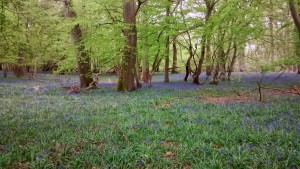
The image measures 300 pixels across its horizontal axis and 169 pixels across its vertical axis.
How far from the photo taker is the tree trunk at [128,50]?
17188 millimetres

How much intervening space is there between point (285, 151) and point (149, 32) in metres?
16.2

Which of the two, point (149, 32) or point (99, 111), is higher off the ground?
point (149, 32)

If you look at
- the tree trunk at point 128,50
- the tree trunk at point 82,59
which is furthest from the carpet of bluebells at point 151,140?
the tree trunk at point 82,59

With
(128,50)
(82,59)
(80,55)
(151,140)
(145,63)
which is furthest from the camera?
(145,63)

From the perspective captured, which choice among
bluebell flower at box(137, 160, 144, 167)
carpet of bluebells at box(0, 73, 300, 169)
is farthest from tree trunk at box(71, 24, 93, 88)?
bluebell flower at box(137, 160, 144, 167)

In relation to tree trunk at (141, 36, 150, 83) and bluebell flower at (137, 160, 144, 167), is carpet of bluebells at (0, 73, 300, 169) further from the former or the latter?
tree trunk at (141, 36, 150, 83)

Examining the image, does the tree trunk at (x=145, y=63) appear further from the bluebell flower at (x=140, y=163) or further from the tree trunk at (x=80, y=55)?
the bluebell flower at (x=140, y=163)

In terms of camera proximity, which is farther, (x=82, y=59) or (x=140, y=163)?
(x=82, y=59)

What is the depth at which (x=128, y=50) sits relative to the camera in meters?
17.0

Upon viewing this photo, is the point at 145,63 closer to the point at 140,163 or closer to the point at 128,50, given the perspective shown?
the point at 128,50

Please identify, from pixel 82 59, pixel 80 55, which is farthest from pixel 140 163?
pixel 80 55

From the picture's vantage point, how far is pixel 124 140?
20.1 ft

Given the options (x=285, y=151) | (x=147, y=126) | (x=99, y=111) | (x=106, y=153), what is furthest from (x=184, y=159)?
(x=99, y=111)

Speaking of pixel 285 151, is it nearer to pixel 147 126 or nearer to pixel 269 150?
pixel 269 150
